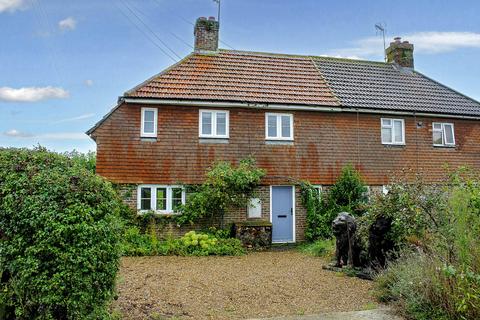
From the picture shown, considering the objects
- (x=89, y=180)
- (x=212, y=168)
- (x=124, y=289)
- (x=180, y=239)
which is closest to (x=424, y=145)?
(x=212, y=168)

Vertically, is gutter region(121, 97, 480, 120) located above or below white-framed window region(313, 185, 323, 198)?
above

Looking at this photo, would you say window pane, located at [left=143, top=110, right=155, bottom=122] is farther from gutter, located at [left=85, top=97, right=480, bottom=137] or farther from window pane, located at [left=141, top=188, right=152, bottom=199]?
window pane, located at [left=141, top=188, right=152, bottom=199]

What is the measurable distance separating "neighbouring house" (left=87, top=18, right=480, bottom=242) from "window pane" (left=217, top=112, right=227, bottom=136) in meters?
0.04

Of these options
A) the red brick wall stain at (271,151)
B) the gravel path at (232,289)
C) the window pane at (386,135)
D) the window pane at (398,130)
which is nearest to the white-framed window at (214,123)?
the red brick wall stain at (271,151)

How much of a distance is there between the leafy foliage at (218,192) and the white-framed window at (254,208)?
49 cm

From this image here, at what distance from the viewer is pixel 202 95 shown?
1491 centimetres

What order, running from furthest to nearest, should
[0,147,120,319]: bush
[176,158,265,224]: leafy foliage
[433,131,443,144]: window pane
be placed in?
[433,131,443,144]: window pane → [176,158,265,224]: leafy foliage → [0,147,120,319]: bush

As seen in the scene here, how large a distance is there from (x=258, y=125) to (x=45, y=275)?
1173 cm

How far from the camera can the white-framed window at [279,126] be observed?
50.7 ft

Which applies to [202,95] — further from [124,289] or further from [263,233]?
[124,289]

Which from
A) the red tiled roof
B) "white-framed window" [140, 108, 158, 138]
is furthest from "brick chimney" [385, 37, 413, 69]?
"white-framed window" [140, 108, 158, 138]

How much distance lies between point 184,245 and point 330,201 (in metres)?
6.02

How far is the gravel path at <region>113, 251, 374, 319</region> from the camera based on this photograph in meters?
6.23

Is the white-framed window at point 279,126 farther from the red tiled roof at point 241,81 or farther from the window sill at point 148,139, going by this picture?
the window sill at point 148,139
